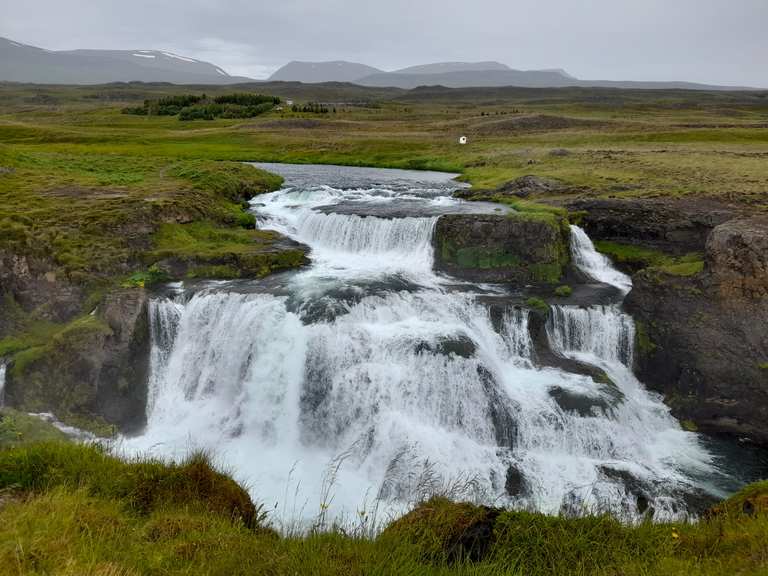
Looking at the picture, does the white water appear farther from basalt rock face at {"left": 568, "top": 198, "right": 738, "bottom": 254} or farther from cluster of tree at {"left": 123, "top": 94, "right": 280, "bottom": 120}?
cluster of tree at {"left": 123, "top": 94, "right": 280, "bottom": 120}

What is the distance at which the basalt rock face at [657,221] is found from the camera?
2456 cm

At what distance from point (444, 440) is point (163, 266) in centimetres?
1427

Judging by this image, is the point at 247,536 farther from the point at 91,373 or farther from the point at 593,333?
the point at 593,333

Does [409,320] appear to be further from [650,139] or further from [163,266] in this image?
[650,139]

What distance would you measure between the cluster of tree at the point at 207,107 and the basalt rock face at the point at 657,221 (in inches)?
3253

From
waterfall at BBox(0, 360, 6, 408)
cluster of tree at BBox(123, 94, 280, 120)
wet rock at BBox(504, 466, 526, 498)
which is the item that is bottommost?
wet rock at BBox(504, 466, 526, 498)

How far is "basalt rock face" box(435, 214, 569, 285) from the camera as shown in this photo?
23.5m

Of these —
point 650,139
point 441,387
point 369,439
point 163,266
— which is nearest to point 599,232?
point 441,387

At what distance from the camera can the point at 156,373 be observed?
18.5 meters

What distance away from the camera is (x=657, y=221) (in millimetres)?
25766

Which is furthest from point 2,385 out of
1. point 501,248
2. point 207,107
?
point 207,107

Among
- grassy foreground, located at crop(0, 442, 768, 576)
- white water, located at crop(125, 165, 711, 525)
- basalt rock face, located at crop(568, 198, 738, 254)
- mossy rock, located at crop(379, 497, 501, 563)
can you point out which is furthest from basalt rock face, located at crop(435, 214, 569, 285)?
mossy rock, located at crop(379, 497, 501, 563)

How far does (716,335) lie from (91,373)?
70.9 feet

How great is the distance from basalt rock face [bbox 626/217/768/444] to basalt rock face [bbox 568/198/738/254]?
4263 mm
